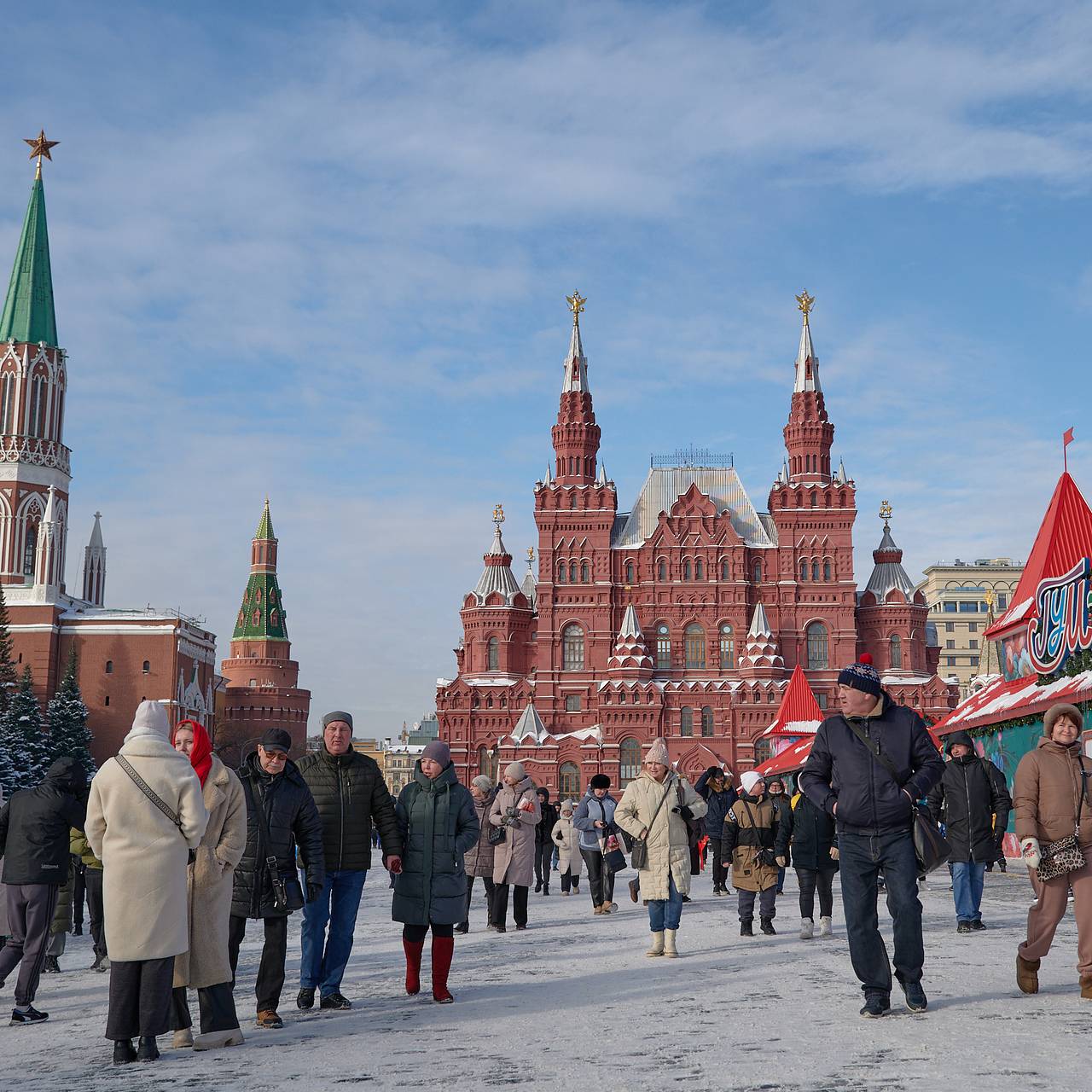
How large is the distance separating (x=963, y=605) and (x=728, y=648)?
66.9 metres

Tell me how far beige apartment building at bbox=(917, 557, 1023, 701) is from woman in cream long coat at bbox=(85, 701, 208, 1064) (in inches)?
4731

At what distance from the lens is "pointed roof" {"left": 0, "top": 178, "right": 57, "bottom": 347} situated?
86312 mm

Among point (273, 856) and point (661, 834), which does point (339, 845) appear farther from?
point (661, 834)

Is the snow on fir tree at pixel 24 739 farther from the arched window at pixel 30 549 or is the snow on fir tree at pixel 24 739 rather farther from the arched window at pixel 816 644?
the arched window at pixel 816 644

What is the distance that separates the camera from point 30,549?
84.3 m

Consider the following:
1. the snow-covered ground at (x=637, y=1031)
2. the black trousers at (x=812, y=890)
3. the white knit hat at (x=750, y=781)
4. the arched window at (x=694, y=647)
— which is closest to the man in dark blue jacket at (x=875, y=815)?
the snow-covered ground at (x=637, y=1031)

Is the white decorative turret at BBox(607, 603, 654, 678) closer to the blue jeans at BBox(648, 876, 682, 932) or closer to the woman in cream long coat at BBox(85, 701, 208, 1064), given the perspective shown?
the blue jeans at BBox(648, 876, 682, 932)

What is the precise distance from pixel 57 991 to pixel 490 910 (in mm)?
4938

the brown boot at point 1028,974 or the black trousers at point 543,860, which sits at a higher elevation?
the brown boot at point 1028,974

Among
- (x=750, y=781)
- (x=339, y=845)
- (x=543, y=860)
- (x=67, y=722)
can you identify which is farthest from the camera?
(x=67, y=722)

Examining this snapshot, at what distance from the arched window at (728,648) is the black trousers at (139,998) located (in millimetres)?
59909

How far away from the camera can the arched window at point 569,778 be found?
63531mm

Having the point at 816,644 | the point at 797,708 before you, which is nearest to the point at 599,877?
the point at 797,708

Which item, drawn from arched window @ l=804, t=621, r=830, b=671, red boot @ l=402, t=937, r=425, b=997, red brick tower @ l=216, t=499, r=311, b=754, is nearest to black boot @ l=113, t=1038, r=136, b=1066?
red boot @ l=402, t=937, r=425, b=997
